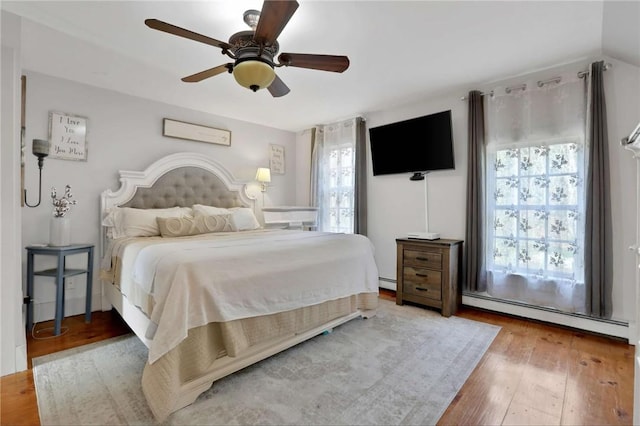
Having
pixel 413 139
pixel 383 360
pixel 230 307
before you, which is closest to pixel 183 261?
pixel 230 307

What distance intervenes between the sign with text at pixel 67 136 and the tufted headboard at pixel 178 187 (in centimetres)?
43

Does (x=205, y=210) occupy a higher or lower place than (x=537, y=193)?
lower

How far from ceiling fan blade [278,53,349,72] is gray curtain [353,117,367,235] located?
2245 millimetres

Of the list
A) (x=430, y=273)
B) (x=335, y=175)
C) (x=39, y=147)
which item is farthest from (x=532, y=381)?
(x=39, y=147)

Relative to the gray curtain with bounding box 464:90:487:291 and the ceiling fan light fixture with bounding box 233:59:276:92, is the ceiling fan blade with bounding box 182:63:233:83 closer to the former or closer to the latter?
the ceiling fan light fixture with bounding box 233:59:276:92

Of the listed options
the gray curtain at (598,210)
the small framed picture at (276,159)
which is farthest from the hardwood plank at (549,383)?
the small framed picture at (276,159)

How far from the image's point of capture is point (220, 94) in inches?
135

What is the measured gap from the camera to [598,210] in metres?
2.46

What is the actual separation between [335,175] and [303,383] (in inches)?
129

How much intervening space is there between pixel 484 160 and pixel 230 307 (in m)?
2.93

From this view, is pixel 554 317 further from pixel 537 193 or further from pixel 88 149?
pixel 88 149

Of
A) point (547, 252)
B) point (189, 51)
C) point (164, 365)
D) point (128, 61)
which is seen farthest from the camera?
point (547, 252)

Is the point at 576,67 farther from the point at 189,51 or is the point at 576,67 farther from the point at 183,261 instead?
the point at 183,261

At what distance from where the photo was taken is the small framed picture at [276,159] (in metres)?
4.95
